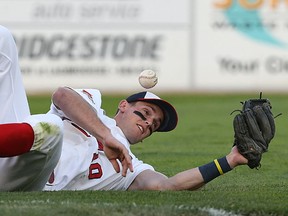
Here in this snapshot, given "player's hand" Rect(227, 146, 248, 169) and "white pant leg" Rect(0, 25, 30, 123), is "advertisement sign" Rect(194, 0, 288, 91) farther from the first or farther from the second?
"white pant leg" Rect(0, 25, 30, 123)

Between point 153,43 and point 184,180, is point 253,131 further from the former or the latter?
point 153,43

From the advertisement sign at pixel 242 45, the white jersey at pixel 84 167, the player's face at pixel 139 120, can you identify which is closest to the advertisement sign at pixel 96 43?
the advertisement sign at pixel 242 45

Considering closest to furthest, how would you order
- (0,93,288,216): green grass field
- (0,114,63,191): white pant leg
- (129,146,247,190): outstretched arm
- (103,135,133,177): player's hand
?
(0,93,288,216): green grass field < (0,114,63,191): white pant leg < (103,135,133,177): player's hand < (129,146,247,190): outstretched arm

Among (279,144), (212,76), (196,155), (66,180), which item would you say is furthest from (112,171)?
(212,76)

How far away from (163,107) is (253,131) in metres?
0.62

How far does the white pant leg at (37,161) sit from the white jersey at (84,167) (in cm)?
19

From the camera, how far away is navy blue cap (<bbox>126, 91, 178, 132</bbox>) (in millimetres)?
5445

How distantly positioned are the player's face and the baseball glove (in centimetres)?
53

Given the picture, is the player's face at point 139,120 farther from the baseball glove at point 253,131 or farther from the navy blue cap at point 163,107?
the baseball glove at point 253,131

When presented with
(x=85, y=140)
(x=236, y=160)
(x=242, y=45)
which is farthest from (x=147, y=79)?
(x=242, y=45)

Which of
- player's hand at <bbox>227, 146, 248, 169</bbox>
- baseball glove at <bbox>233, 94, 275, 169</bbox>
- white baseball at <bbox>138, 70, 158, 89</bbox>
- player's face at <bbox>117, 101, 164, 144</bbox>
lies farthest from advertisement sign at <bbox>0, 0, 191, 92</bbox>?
player's hand at <bbox>227, 146, 248, 169</bbox>

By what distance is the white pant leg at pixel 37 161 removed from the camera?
449cm

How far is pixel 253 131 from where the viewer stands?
5121 mm

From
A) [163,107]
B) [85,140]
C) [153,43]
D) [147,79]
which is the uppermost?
[147,79]
